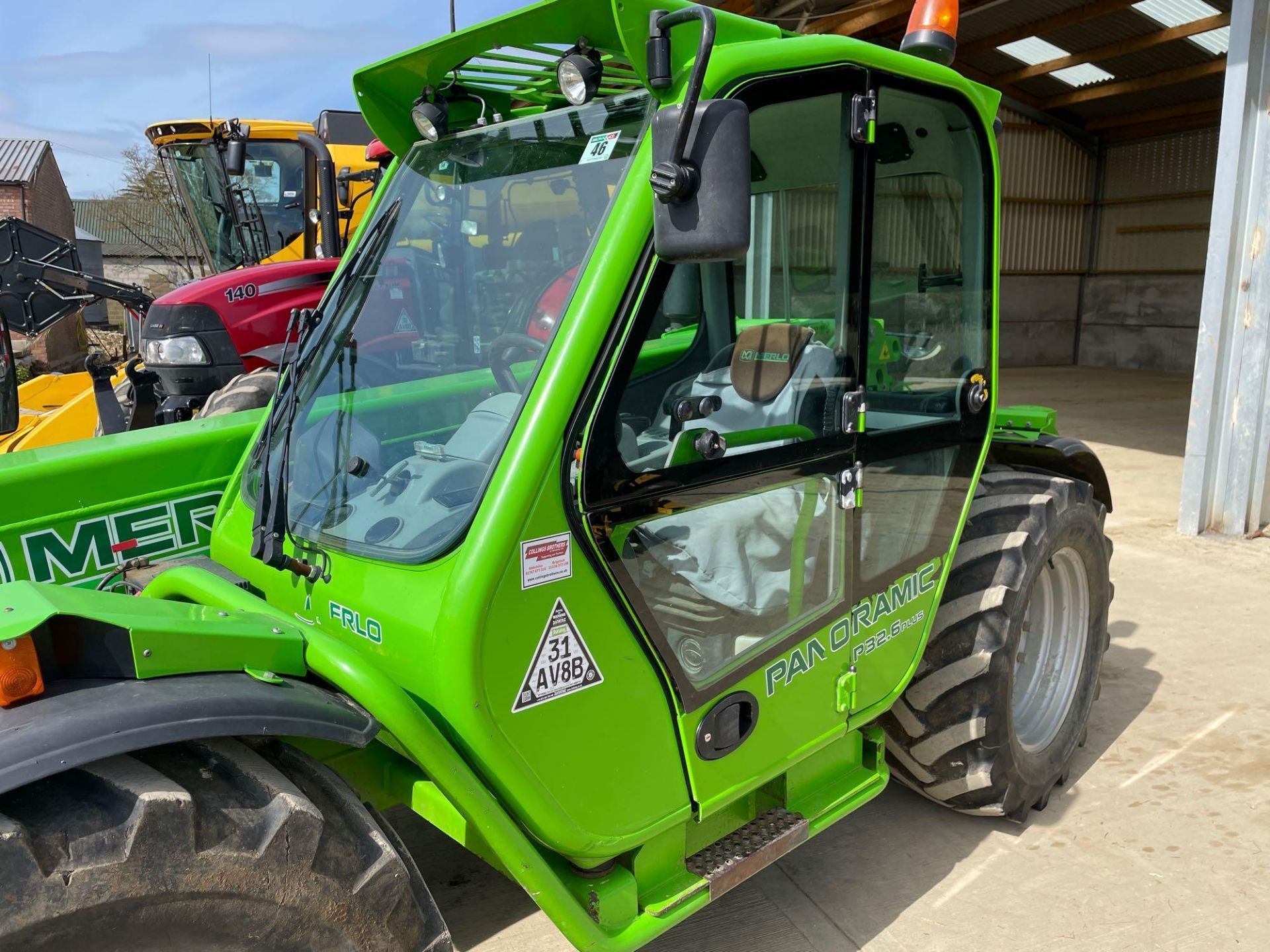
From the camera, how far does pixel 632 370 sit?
1.94 m

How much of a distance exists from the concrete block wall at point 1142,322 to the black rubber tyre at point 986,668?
17.7 metres

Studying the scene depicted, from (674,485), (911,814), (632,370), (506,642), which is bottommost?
(911,814)

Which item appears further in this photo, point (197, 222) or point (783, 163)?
point (197, 222)

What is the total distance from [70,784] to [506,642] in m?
0.71

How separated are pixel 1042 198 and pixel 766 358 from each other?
1935cm

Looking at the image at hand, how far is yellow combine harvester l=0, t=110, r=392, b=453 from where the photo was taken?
6848 mm

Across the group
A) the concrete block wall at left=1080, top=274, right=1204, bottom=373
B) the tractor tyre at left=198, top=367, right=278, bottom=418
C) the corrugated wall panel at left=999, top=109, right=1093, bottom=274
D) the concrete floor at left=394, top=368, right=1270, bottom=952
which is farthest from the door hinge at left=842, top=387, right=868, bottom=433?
the concrete block wall at left=1080, top=274, right=1204, bottom=373

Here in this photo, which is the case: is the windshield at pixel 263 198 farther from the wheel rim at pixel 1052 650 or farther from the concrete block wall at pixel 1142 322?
the concrete block wall at pixel 1142 322

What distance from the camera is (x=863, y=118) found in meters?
2.30

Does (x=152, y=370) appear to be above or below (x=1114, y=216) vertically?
below

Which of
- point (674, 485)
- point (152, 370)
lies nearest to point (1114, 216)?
point (152, 370)

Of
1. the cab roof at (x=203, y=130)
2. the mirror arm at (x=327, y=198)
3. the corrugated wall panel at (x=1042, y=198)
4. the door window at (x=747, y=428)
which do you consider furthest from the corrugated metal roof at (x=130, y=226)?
the door window at (x=747, y=428)

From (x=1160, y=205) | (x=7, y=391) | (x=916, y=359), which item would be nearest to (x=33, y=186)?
(x=7, y=391)

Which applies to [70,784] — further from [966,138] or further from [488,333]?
[966,138]
